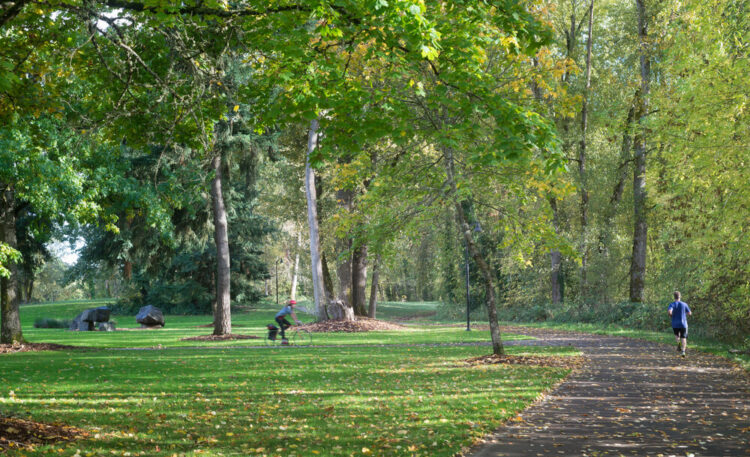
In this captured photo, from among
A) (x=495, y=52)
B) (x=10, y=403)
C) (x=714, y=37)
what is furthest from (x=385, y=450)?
(x=714, y=37)

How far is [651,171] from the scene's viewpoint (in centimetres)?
2572

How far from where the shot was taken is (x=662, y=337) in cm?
2233

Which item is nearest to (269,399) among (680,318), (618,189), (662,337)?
(680,318)

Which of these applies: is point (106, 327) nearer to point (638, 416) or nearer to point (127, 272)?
point (127, 272)

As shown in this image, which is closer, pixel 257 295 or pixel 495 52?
pixel 495 52

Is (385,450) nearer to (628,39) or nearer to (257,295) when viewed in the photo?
(628,39)

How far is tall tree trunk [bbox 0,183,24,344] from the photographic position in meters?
18.4

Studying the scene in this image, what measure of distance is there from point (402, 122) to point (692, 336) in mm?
17328

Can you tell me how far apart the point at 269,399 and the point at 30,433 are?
12.3 feet

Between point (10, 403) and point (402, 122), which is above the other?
point (402, 122)

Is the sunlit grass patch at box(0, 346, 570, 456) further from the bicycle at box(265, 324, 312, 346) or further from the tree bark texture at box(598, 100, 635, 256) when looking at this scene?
the tree bark texture at box(598, 100, 635, 256)

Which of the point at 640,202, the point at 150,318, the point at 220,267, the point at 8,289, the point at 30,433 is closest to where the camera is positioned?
the point at 30,433

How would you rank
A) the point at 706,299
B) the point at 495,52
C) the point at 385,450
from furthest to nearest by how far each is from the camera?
1. the point at 706,299
2. the point at 495,52
3. the point at 385,450

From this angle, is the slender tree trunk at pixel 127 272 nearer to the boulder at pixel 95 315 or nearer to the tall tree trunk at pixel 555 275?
the boulder at pixel 95 315
